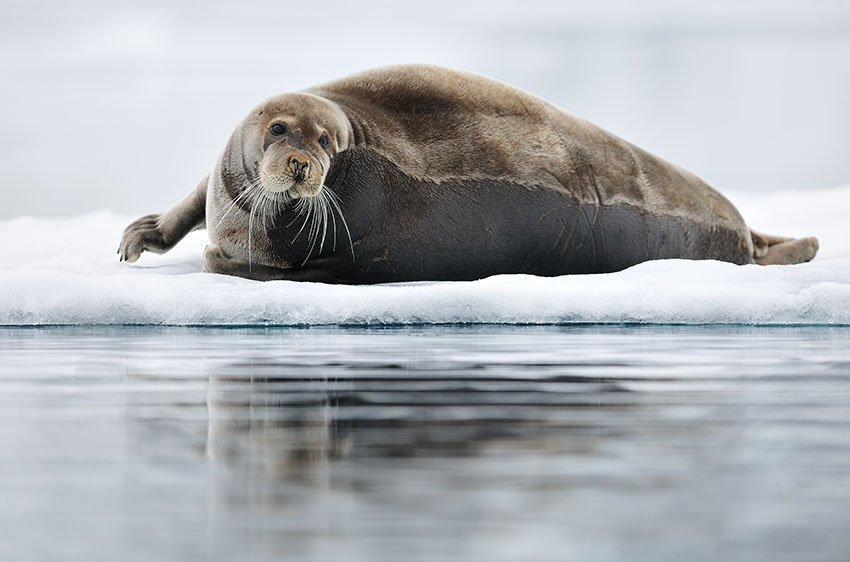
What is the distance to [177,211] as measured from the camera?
194 inches

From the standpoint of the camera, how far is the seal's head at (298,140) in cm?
387

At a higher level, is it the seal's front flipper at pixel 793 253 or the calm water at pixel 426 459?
the seal's front flipper at pixel 793 253

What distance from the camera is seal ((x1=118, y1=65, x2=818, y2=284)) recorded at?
4.27 metres

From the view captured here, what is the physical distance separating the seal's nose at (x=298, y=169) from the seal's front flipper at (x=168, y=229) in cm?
110

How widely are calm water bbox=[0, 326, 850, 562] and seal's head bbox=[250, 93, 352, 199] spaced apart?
1.63 m

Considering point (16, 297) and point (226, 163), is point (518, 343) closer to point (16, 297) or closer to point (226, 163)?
point (16, 297)

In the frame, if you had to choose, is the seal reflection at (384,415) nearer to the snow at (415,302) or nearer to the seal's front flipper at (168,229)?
the snow at (415,302)

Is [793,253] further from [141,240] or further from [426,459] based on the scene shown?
[426,459]

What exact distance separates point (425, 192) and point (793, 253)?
2.05 meters

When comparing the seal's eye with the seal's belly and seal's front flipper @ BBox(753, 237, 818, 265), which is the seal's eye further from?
seal's front flipper @ BBox(753, 237, 818, 265)

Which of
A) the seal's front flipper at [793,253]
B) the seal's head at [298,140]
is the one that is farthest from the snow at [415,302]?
the seal's front flipper at [793,253]

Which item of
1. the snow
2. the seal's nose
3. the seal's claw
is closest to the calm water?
the snow

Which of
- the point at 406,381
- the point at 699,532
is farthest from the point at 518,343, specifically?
the point at 699,532

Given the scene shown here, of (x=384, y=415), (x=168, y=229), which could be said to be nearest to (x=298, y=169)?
(x=168, y=229)
